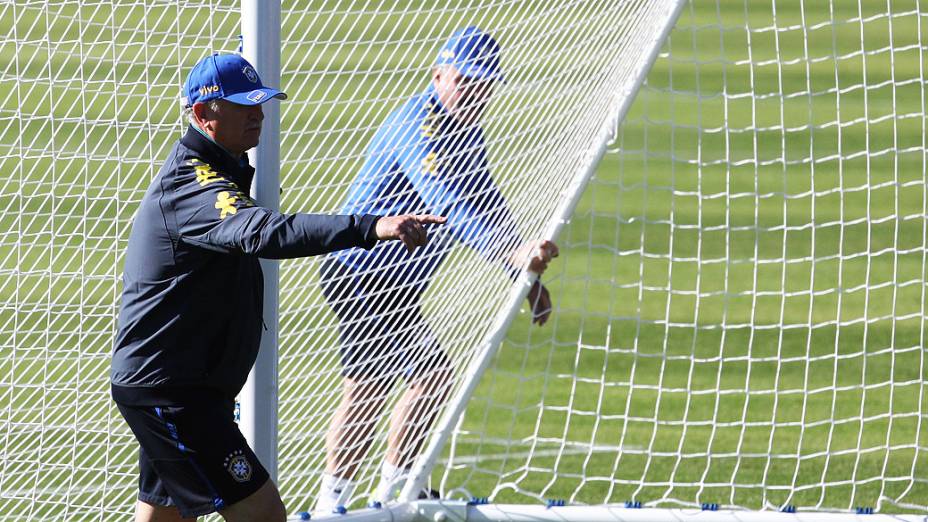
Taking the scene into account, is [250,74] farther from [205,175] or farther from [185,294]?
[185,294]

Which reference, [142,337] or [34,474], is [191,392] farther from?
[34,474]

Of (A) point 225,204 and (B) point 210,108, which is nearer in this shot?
(A) point 225,204

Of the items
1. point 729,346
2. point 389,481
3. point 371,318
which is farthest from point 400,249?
point 729,346

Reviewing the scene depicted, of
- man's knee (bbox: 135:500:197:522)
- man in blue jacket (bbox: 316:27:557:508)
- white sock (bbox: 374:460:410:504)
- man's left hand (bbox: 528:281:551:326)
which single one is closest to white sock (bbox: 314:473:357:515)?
man in blue jacket (bbox: 316:27:557:508)

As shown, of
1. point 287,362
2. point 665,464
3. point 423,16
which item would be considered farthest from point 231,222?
point 665,464

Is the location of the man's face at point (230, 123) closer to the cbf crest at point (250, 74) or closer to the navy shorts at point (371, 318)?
the cbf crest at point (250, 74)

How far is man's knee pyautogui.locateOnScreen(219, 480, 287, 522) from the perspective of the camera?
3430 mm

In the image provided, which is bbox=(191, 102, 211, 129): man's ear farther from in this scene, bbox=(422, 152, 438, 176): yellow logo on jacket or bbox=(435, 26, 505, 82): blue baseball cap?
bbox=(435, 26, 505, 82): blue baseball cap

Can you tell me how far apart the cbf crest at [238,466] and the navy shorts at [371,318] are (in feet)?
3.78

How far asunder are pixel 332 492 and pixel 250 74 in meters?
1.84

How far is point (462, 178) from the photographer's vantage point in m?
4.66

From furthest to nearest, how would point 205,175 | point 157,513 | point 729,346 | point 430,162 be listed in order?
point 729,346
point 430,162
point 157,513
point 205,175

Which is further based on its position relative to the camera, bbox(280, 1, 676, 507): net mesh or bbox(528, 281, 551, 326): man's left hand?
bbox(528, 281, 551, 326): man's left hand

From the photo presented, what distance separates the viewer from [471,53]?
4.54m
